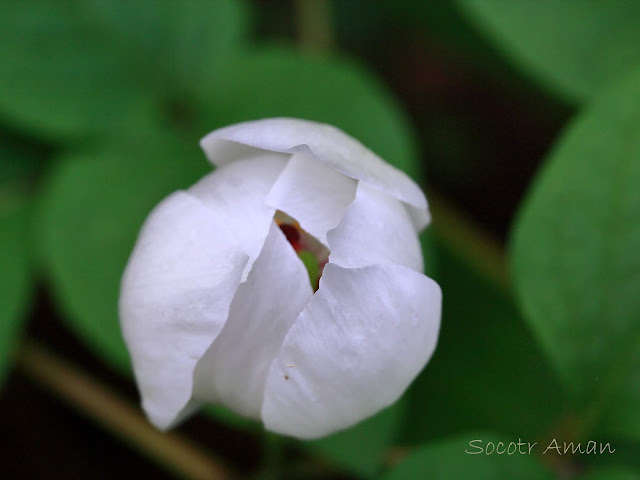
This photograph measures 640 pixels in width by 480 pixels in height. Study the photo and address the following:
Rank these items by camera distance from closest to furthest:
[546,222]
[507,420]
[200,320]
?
[200,320]
[546,222]
[507,420]

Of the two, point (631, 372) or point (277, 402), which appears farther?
point (631, 372)

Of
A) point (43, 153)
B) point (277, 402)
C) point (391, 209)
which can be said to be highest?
point (391, 209)

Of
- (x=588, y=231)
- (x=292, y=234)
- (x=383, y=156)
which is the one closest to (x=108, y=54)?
(x=383, y=156)

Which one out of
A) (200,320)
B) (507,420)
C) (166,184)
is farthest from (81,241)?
(507,420)

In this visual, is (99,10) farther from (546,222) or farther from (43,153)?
(546,222)

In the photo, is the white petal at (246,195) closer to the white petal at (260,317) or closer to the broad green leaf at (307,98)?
the white petal at (260,317)

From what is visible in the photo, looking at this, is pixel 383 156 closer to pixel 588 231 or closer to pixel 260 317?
pixel 588 231
